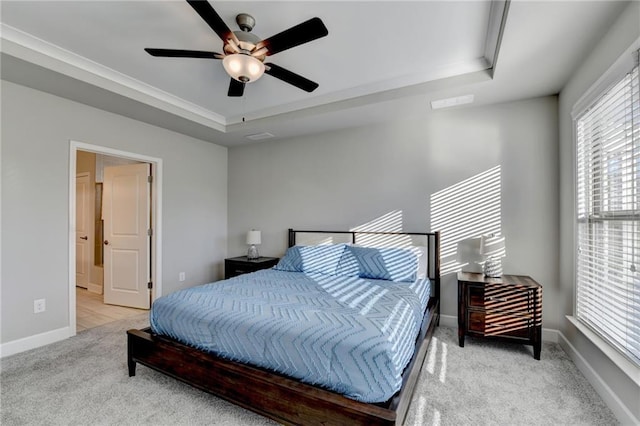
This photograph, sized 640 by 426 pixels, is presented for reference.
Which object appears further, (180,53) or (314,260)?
(314,260)

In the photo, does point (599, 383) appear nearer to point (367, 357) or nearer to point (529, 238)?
point (529, 238)

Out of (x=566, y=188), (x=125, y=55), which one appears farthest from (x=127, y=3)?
(x=566, y=188)

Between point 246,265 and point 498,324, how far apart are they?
3212 millimetres

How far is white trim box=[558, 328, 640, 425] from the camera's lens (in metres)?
1.78

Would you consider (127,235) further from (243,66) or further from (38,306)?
(243,66)

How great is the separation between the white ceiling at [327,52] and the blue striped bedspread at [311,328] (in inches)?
82.8

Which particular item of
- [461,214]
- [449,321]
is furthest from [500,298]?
[461,214]

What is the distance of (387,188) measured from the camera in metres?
3.91

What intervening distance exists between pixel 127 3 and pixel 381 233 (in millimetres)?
3316

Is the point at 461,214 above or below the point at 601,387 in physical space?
above

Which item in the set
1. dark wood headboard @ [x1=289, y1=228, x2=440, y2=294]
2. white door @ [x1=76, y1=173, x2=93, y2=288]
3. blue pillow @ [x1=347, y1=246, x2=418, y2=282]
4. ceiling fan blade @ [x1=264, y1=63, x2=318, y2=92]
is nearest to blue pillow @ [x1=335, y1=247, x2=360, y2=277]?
blue pillow @ [x1=347, y1=246, x2=418, y2=282]

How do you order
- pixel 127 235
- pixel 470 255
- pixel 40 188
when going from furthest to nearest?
1. pixel 127 235
2. pixel 470 255
3. pixel 40 188

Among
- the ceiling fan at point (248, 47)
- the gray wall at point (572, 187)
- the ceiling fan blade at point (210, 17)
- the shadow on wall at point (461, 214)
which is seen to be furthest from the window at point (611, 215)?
the ceiling fan blade at point (210, 17)

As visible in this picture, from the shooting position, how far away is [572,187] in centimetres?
270
